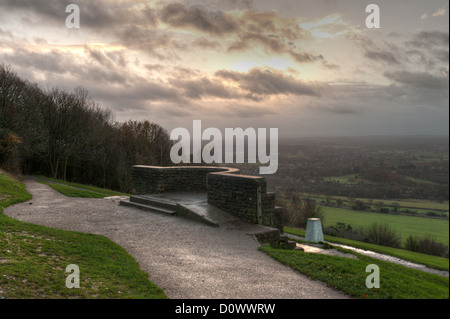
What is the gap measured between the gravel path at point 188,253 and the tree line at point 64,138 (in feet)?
61.8

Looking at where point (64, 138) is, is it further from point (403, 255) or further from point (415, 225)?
point (415, 225)

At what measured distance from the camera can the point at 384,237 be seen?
3306 cm

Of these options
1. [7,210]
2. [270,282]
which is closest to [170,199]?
[7,210]

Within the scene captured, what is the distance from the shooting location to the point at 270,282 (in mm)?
6699

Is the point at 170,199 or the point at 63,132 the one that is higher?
the point at 63,132

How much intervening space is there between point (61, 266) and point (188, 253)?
3.07m

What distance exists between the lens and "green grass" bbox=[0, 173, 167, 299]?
213 inches

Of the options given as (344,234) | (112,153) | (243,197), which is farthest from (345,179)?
(243,197)

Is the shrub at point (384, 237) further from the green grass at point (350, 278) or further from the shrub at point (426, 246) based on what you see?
the green grass at point (350, 278)

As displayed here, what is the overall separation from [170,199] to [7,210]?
6495 millimetres

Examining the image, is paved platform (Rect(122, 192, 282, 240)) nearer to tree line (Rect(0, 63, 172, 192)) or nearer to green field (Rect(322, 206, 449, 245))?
tree line (Rect(0, 63, 172, 192))

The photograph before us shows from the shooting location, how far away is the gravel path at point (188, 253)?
6.23m

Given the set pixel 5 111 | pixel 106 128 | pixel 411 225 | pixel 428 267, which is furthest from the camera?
pixel 106 128
